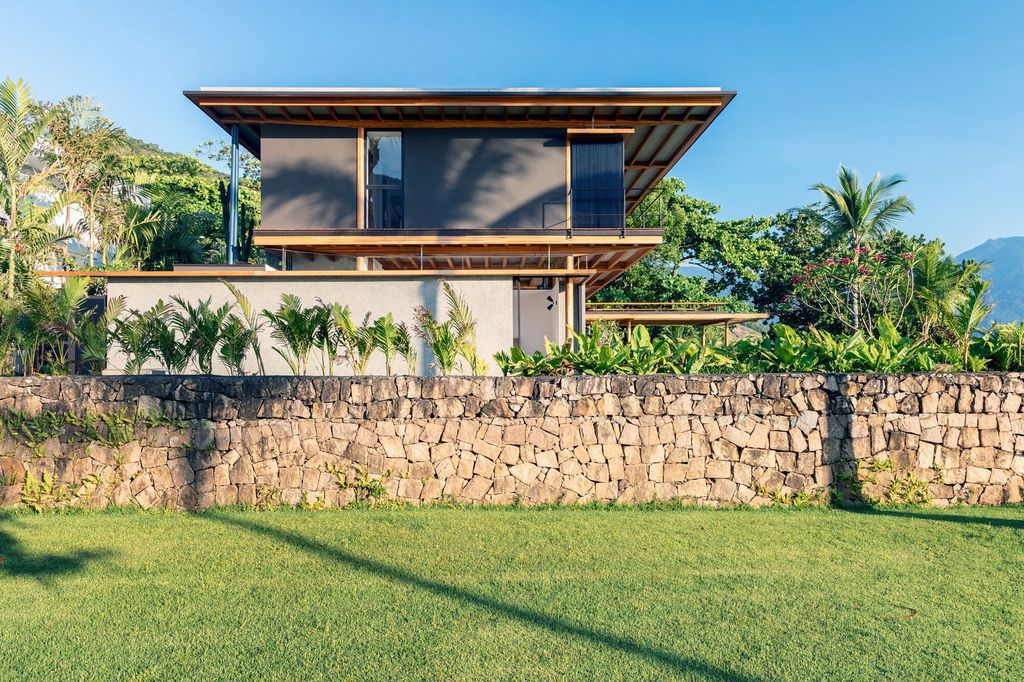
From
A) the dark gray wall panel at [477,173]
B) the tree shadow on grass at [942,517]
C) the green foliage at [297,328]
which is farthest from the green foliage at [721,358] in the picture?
the dark gray wall panel at [477,173]

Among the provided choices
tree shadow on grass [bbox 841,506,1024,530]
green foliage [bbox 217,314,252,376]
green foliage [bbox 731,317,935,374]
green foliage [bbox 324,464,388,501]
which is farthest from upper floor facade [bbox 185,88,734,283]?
tree shadow on grass [bbox 841,506,1024,530]

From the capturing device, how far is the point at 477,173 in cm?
1580

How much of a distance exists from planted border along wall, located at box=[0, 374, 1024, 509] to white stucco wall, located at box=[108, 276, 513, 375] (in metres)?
4.01

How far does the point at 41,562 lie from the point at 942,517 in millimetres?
8359

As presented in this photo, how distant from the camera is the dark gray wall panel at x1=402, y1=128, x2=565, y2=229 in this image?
51.7ft

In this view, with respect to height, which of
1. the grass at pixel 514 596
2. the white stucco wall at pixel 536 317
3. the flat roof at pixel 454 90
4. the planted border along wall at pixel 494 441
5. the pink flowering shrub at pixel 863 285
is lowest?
the grass at pixel 514 596

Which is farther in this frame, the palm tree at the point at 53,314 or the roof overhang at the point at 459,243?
the roof overhang at the point at 459,243

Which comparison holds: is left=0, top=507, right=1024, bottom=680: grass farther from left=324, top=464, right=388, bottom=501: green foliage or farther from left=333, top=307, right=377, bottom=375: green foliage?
left=333, top=307, right=377, bottom=375: green foliage

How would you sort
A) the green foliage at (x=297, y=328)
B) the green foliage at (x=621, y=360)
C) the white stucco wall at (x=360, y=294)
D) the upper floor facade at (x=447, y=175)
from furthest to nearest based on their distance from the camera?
the upper floor facade at (x=447, y=175), the white stucco wall at (x=360, y=294), the green foliage at (x=297, y=328), the green foliage at (x=621, y=360)

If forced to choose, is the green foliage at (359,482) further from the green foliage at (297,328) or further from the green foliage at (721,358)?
the green foliage at (721,358)

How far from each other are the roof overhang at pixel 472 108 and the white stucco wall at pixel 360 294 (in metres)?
4.38

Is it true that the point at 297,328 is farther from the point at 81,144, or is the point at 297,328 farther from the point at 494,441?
the point at 81,144

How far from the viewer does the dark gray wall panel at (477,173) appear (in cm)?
1576

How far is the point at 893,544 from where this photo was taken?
6.42 meters
